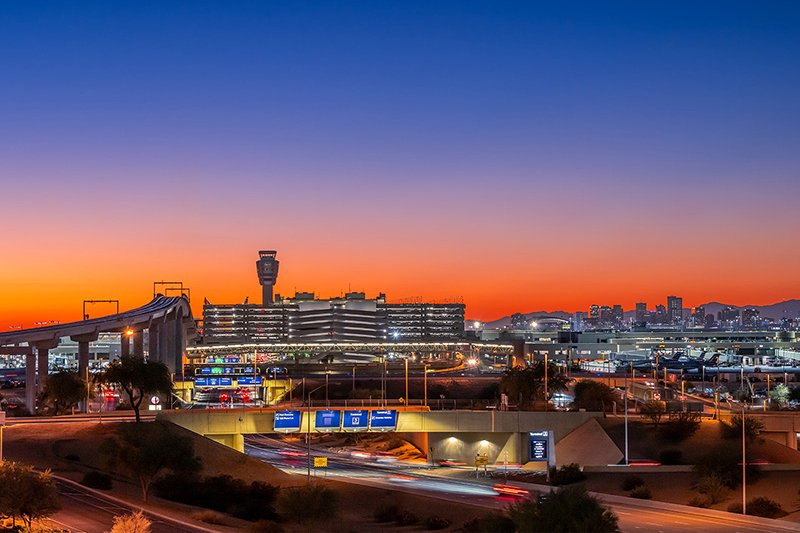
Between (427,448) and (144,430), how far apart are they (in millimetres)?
28806

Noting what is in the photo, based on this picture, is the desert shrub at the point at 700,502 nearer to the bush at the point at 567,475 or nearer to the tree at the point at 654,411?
the bush at the point at 567,475

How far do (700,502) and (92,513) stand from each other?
116 ft

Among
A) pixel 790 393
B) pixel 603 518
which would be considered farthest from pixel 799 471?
pixel 790 393

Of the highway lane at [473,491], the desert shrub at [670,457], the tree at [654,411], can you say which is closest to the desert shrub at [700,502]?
the highway lane at [473,491]

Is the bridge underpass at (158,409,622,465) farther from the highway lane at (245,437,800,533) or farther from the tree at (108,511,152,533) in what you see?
the tree at (108,511,152,533)

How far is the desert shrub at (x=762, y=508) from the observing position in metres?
52.8

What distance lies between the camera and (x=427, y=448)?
86.9m

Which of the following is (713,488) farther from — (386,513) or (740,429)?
(386,513)

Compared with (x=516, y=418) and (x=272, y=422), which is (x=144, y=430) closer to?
(x=272, y=422)

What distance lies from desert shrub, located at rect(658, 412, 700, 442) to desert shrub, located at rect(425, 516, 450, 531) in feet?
90.2

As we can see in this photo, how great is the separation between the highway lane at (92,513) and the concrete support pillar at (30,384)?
4197 cm

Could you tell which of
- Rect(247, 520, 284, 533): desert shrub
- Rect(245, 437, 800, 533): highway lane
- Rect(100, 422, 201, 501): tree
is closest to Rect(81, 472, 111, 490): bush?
Rect(100, 422, 201, 501): tree

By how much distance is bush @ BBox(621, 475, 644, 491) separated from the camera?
6078cm

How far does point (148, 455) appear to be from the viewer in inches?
2259
